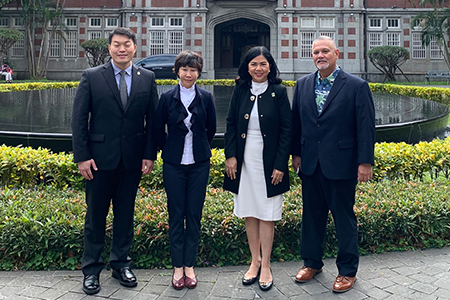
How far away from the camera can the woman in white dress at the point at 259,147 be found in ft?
11.9

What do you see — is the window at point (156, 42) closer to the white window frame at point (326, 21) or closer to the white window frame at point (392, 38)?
the white window frame at point (326, 21)

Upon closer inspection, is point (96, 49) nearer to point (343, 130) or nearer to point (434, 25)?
point (434, 25)

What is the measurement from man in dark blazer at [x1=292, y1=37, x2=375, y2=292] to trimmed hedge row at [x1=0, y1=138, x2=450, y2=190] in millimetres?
1742

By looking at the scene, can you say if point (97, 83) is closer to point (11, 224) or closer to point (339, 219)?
point (11, 224)

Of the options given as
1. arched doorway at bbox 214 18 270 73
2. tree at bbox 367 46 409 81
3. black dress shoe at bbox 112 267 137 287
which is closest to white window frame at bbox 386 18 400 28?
tree at bbox 367 46 409 81

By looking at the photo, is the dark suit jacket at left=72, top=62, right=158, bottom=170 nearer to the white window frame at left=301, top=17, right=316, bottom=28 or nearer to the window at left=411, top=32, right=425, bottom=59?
the white window frame at left=301, top=17, right=316, bottom=28

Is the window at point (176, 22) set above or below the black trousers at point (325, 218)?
above

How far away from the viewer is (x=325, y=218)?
384 centimetres

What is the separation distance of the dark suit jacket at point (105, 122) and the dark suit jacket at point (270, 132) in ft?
2.32

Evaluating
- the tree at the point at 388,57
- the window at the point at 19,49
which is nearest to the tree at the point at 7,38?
the window at the point at 19,49

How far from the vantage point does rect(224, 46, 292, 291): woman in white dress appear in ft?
11.9

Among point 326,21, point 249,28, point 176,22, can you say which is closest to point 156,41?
point 176,22

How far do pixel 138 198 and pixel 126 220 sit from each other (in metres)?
1.08

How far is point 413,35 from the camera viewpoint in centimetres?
2819
